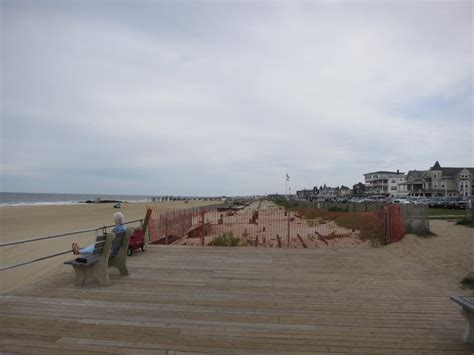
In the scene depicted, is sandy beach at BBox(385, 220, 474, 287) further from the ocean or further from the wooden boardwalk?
the ocean

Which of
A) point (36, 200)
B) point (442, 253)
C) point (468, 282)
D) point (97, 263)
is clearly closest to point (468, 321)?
point (468, 282)

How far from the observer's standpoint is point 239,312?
14.9ft

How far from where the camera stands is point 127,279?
6.30 metres

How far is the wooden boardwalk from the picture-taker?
3.60 meters

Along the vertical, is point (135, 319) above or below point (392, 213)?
below

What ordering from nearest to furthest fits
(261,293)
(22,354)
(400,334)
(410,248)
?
1. (22,354)
2. (400,334)
3. (261,293)
4. (410,248)

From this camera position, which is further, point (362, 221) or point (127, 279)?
point (362, 221)

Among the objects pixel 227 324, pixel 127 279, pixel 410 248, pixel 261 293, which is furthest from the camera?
pixel 410 248

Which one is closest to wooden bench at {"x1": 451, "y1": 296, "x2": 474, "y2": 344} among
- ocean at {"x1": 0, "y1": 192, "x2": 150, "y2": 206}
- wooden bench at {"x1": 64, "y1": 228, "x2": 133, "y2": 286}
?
wooden bench at {"x1": 64, "y1": 228, "x2": 133, "y2": 286}

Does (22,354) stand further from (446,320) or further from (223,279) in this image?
(446,320)

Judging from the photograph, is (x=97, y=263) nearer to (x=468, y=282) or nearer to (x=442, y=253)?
(x=468, y=282)

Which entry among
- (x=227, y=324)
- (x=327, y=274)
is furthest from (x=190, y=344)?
(x=327, y=274)

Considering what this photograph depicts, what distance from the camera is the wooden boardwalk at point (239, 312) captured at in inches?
142

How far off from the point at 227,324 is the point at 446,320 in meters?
2.74
